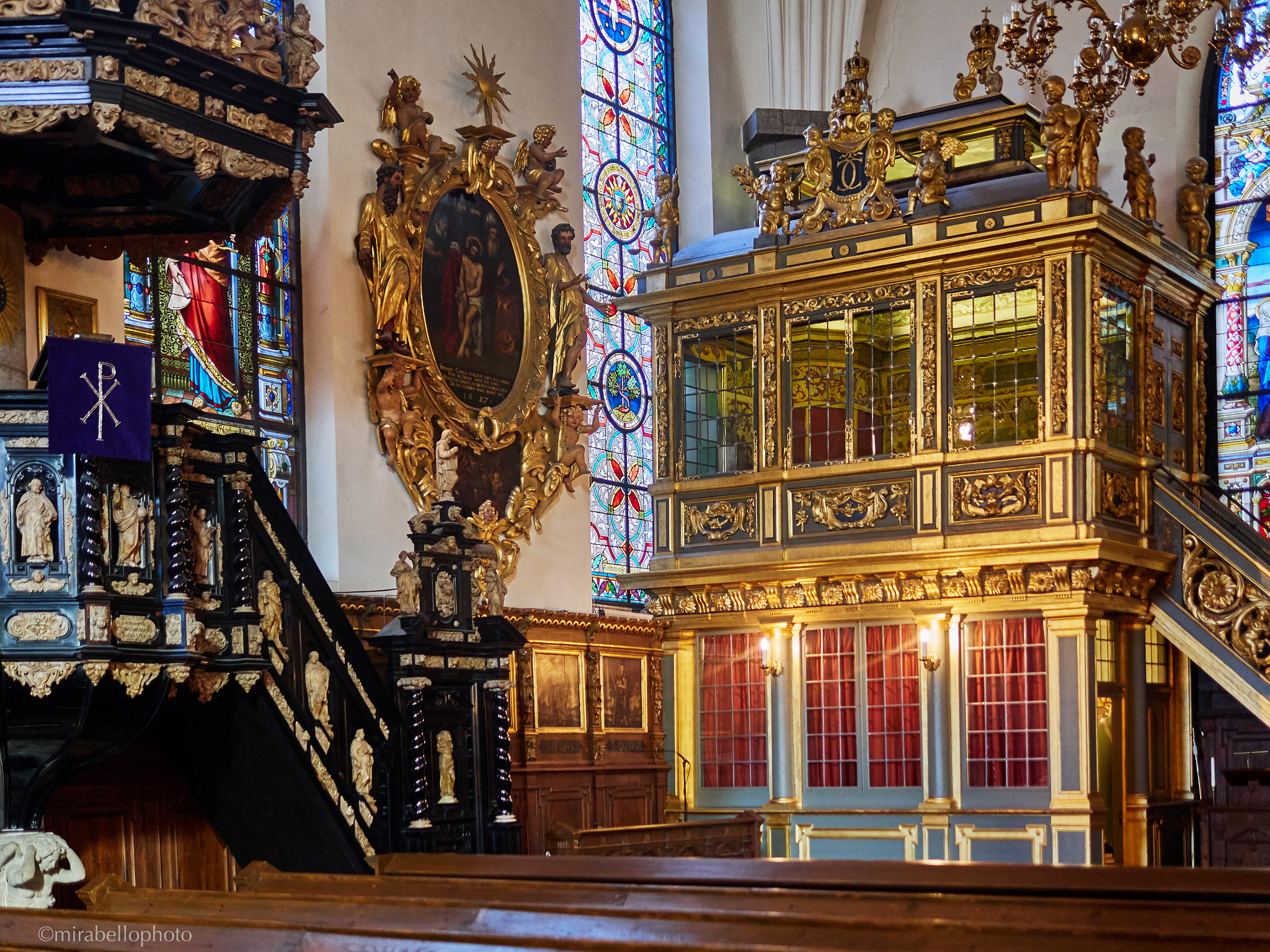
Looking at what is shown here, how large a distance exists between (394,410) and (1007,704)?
6.27 m

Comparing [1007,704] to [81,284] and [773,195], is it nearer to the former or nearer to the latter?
[773,195]

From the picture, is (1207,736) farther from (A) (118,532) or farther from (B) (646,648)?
(A) (118,532)

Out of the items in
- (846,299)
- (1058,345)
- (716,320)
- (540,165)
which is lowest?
(1058,345)

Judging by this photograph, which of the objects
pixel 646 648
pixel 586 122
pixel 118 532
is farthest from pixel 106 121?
pixel 586 122

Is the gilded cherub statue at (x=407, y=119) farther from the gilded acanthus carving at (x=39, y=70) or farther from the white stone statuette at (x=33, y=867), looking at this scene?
the white stone statuette at (x=33, y=867)

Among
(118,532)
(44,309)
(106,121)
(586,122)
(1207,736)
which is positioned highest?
(586,122)

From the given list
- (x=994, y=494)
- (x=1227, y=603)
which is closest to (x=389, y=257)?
(x=994, y=494)

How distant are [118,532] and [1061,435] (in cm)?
892

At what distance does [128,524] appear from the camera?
881 centimetres

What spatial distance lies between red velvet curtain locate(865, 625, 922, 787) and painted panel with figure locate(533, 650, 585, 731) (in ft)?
9.67

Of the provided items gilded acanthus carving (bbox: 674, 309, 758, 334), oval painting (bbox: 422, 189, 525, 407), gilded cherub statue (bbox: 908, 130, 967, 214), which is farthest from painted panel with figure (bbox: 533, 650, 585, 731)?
gilded cherub statue (bbox: 908, 130, 967, 214)

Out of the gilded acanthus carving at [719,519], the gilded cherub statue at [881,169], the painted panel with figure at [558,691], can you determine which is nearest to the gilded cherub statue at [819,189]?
the gilded cherub statue at [881,169]

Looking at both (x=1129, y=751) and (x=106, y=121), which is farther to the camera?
(x=1129, y=751)

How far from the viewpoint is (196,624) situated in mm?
8961
